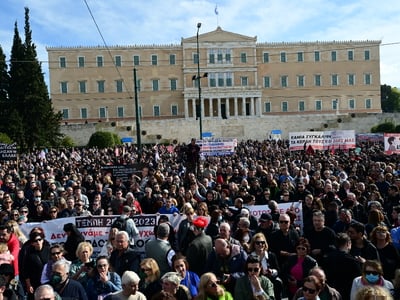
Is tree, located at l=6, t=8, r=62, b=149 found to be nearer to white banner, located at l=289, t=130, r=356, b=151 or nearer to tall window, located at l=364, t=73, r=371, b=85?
white banner, located at l=289, t=130, r=356, b=151

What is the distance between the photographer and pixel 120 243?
18.9ft

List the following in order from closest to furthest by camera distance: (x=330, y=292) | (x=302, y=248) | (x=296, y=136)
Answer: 1. (x=330, y=292)
2. (x=302, y=248)
3. (x=296, y=136)

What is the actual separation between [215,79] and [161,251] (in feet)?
200

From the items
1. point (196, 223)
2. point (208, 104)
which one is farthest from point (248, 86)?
point (196, 223)

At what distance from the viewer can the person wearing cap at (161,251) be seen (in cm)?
584

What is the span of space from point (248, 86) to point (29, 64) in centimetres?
3493

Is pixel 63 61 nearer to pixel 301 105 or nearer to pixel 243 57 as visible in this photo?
pixel 243 57

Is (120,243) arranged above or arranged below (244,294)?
above

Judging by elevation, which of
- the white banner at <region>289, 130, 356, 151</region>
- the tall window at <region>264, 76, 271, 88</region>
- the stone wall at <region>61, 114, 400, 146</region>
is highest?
the tall window at <region>264, 76, 271, 88</region>

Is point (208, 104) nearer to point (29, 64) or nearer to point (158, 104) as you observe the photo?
point (158, 104)

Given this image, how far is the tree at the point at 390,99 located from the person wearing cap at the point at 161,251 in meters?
91.2

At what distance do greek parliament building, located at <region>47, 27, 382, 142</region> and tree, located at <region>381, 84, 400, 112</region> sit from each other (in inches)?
897

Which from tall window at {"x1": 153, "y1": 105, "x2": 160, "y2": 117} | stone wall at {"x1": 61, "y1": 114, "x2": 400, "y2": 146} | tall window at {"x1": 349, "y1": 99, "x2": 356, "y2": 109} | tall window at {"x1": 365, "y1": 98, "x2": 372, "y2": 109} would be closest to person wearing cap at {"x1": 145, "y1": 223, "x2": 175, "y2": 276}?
stone wall at {"x1": 61, "y1": 114, "x2": 400, "y2": 146}

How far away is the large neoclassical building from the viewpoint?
6519cm
